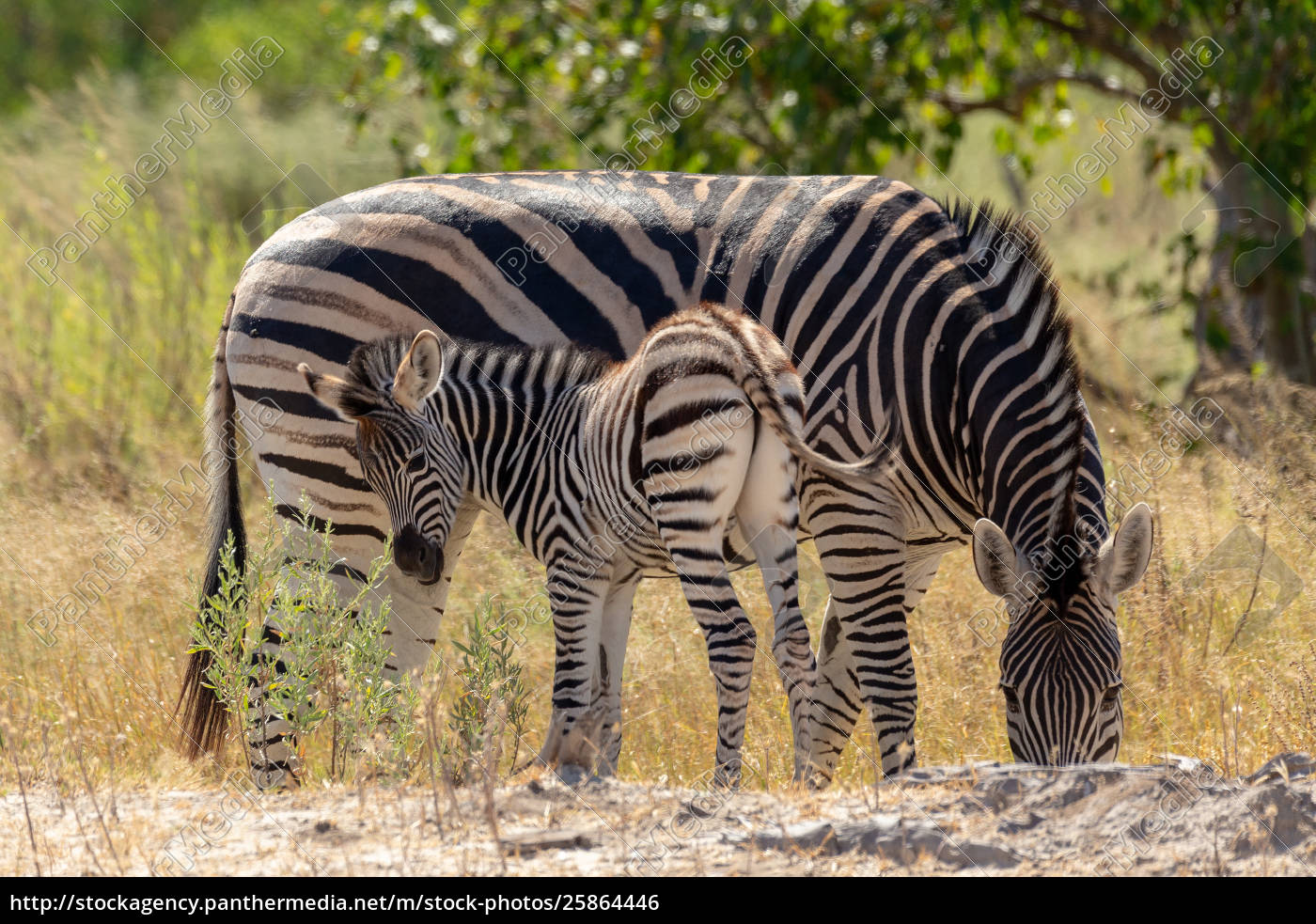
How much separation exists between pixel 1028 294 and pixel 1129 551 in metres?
1.15

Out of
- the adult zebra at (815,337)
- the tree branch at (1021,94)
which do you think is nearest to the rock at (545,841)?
the adult zebra at (815,337)

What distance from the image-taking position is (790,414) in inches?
201

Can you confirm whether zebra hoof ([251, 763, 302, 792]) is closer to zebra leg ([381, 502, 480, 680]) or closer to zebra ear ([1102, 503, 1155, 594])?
zebra leg ([381, 502, 480, 680])

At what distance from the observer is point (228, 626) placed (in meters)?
5.16

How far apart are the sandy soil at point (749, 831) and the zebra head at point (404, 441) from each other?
1.37m

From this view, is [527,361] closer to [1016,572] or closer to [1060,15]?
[1016,572]

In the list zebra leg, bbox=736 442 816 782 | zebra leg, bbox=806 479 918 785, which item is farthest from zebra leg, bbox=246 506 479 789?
zebra leg, bbox=806 479 918 785

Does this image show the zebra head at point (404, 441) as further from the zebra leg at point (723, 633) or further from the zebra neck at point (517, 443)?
the zebra leg at point (723, 633)

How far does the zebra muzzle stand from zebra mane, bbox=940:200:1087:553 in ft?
7.87

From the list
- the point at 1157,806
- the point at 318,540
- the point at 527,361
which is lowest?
the point at 1157,806

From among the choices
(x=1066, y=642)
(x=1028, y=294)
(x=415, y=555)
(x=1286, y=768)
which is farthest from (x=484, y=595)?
(x=1286, y=768)
